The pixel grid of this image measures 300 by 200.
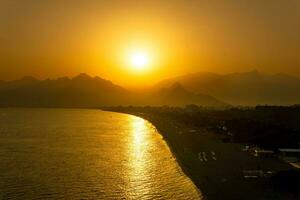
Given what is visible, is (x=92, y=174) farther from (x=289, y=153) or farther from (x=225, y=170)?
(x=289, y=153)

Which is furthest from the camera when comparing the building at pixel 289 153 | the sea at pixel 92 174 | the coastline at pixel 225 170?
the building at pixel 289 153

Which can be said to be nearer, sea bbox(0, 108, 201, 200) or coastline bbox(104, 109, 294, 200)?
coastline bbox(104, 109, 294, 200)

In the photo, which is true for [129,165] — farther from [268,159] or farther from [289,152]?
[289,152]

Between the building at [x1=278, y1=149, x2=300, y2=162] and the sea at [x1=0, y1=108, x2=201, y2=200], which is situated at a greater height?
the building at [x1=278, y1=149, x2=300, y2=162]

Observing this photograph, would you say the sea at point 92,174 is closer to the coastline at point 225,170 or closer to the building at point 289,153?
the coastline at point 225,170

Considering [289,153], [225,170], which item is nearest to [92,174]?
[225,170]

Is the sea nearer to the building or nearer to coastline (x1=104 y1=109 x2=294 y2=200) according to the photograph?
coastline (x1=104 y1=109 x2=294 y2=200)

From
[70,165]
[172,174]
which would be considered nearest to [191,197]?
[172,174]

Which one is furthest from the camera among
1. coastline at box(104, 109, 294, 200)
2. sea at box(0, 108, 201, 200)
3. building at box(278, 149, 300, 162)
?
building at box(278, 149, 300, 162)

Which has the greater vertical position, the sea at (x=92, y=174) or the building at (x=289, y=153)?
the building at (x=289, y=153)

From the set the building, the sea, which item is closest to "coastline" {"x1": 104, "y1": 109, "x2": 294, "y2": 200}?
the sea

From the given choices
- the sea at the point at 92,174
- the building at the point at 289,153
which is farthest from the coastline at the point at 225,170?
the building at the point at 289,153
